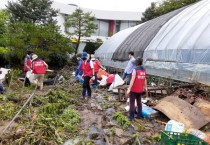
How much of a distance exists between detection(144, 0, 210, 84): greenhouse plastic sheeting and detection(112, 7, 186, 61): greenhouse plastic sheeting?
121 centimetres

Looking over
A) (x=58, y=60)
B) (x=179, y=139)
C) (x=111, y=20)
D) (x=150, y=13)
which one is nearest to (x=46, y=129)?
(x=179, y=139)

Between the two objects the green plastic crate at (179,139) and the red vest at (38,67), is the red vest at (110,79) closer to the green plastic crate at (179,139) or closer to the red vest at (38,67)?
the red vest at (38,67)

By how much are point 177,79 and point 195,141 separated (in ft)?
21.0

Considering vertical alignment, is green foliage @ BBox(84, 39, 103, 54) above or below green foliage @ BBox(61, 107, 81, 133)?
above

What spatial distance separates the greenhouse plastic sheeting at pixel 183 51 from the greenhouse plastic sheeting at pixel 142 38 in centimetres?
121

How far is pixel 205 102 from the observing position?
7.28 meters

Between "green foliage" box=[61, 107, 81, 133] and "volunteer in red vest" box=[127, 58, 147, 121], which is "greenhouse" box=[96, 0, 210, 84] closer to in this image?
"volunteer in red vest" box=[127, 58, 147, 121]

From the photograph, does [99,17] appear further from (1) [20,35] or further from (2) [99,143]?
(2) [99,143]

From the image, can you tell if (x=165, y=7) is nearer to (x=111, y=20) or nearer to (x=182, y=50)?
(x=111, y=20)

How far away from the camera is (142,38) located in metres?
16.7

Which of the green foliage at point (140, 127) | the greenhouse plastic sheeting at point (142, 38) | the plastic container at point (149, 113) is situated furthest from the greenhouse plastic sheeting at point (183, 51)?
the green foliage at point (140, 127)

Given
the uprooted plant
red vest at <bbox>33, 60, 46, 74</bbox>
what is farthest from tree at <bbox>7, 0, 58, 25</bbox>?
the uprooted plant

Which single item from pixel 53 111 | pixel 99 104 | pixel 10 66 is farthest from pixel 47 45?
pixel 53 111

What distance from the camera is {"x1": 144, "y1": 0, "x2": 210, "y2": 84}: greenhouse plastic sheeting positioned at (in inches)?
348
